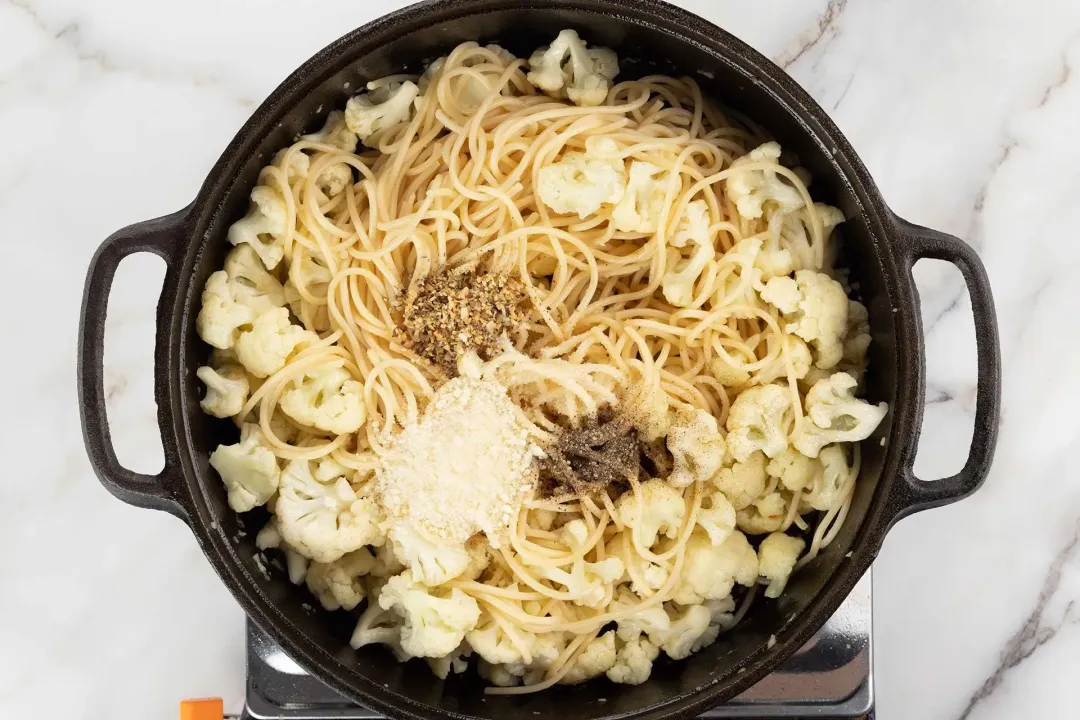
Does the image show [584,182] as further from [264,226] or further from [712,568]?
[712,568]

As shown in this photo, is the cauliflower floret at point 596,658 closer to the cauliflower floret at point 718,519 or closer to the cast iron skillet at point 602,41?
the cast iron skillet at point 602,41

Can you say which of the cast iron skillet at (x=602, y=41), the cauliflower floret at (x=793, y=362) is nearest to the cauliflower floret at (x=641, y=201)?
the cast iron skillet at (x=602, y=41)

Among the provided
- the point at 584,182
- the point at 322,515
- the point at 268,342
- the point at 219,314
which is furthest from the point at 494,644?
the point at 584,182

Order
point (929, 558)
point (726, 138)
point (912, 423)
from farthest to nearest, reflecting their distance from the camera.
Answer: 1. point (929, 558)
2. point (726, 138)
3. point (912, 423)

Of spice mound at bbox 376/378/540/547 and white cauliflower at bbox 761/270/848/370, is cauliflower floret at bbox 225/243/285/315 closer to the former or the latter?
spice mound at bbox 376/378/540/547

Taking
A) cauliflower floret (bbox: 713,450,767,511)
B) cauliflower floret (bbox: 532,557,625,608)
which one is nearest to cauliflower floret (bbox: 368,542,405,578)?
cauliflower floret (bbox: 532,557,625,608)

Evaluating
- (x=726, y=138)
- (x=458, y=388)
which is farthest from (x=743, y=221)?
(x=458, y=388)

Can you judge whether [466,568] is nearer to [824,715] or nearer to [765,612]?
[765,612]
